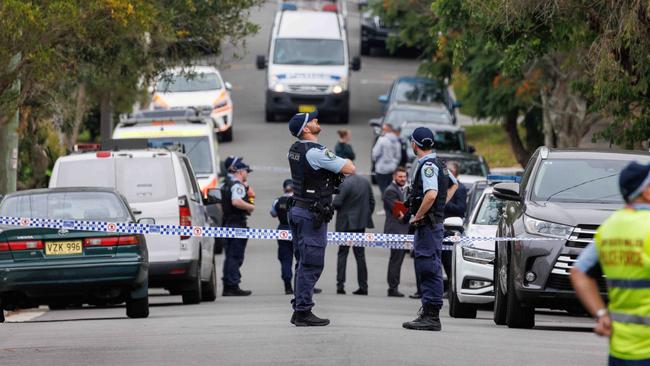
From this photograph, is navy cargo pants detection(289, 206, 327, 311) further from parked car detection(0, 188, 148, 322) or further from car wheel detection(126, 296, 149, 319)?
car wheel detection(126, 296, 149, 319)

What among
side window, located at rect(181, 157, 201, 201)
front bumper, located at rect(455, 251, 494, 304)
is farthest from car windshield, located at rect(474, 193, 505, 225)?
side window, located at rect(181, 157, 201, 201)

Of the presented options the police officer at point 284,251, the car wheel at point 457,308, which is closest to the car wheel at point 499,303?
the car wheel at point 457,308

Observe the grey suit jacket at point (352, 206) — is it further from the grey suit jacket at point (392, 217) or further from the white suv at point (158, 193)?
the white suv at point (158, 193)

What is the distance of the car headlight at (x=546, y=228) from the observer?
12.9 metres

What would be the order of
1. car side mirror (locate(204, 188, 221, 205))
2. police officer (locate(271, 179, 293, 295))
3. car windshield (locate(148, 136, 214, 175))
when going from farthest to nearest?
car windshield (locate(148, 136, 214, 175)) → police officer (locate(271, 179, 293, 295)) → car side mirror (locate(204, 188, 221, 205))

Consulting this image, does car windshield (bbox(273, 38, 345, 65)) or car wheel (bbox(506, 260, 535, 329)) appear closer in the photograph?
car wheel (bbox(506, 260, 535, 329))

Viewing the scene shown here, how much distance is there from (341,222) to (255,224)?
8262 millimetres

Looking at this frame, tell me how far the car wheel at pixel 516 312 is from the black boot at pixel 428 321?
87cm

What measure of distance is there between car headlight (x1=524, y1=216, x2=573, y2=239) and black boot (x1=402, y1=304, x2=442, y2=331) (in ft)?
3.82

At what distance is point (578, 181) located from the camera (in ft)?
45.8

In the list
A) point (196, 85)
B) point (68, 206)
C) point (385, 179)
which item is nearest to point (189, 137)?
point (385, 179)

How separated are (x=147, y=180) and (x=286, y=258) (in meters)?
3.24

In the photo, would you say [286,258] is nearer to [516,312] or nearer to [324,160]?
[516,312]

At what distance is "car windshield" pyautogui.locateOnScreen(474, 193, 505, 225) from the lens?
1742cm
